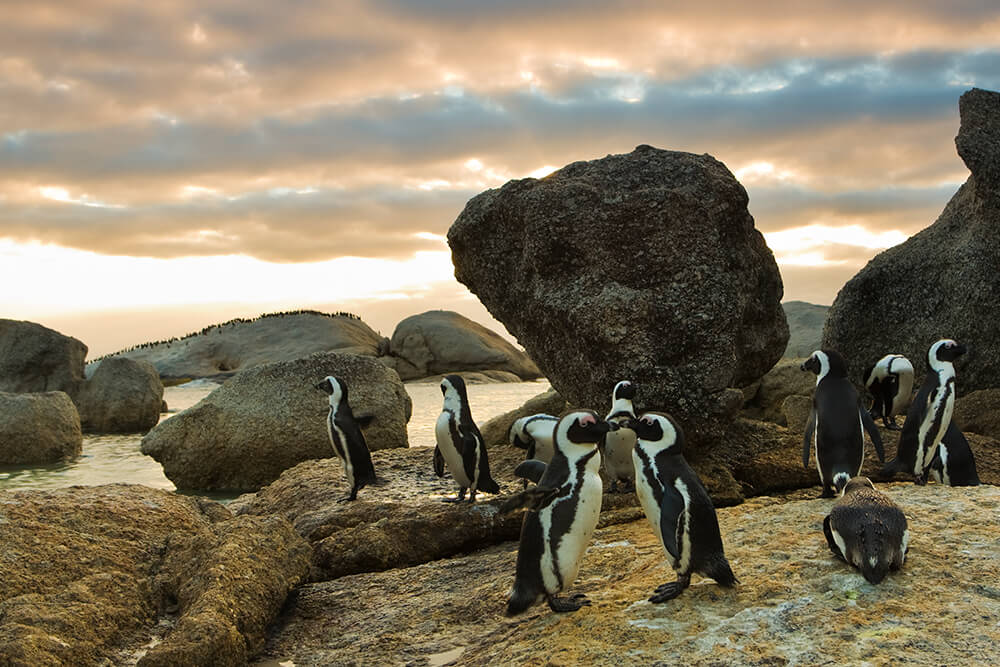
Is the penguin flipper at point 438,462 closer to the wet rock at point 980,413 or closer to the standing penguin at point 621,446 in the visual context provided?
the standing penguin at point 621,446

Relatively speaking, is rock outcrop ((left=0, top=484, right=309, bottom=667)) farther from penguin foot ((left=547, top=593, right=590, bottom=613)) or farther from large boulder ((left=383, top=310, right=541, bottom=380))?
large boulder ((left=383, top=310, right=541, bottom=380))

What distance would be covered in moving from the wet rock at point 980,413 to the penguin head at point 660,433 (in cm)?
671

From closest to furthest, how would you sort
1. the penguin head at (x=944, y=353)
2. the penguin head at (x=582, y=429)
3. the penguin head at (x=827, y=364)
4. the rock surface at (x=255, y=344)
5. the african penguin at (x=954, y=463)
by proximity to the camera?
the penguin head at (x=582, y=429), the penguin head at (x=827, y=364), the african penguin at (x=954, y=463), the penguin head at (x=944, y=353), the rock surface at (x=255, y=344)

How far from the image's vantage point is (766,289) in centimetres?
998

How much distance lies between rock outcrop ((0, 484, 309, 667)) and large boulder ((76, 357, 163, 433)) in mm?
15400

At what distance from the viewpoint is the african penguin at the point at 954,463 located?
830 cm

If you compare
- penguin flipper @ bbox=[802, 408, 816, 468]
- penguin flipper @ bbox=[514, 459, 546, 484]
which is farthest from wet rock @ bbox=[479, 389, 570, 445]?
penguin flipper @ bbox=[514, 459, 546, 484]

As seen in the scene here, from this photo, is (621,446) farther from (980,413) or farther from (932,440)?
(980,413)

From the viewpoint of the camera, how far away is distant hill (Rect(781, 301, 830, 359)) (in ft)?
69.3

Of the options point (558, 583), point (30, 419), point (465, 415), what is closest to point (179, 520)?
point (465, 415)

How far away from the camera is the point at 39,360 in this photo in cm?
→ 2370

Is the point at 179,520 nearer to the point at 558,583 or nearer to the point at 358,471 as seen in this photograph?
the point at 358,471

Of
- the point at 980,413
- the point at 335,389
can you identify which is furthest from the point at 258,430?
the point at 980,413

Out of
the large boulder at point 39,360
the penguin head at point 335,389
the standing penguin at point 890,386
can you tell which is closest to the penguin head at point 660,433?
the penguin head at point 335,389
